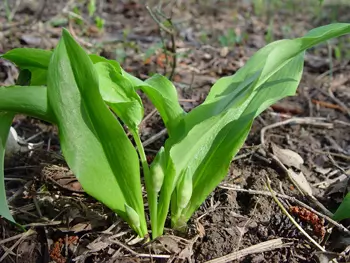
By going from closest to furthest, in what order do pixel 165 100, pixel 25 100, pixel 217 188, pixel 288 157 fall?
1. pixel 25 100
2. pixel 165 100
3. pixel 217 188
4. pixel 288 157

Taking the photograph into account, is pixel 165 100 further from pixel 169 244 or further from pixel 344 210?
pixel 344 210

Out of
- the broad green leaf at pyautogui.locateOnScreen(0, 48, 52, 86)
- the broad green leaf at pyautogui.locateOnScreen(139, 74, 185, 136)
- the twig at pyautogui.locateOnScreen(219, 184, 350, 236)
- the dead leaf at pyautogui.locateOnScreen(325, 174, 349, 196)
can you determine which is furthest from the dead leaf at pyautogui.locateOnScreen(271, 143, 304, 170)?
the broad green leaf at pyautogui.locateOnScreen(0, 48, 52, 86)

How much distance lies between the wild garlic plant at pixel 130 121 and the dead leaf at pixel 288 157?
1.34 ft

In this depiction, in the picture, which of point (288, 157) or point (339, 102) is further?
point (339, 102)

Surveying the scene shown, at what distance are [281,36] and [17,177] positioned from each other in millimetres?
2610

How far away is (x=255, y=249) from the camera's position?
4.14 ft

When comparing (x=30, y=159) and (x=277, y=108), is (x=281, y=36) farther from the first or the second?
(x=30, y=159)

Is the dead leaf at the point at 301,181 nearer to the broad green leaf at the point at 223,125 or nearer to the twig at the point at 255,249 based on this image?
the twig at the point at 255,249

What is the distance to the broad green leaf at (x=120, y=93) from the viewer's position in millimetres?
1195

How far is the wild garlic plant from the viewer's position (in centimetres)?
114

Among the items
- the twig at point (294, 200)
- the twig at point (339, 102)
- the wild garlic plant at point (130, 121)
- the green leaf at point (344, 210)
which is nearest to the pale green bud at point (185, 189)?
the wild garlic plant at point (130, 121)

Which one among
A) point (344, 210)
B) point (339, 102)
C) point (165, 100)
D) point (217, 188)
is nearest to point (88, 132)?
point (165, 100)

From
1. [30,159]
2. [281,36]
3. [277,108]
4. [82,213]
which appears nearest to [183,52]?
[277,108]

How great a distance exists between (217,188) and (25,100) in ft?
2.19
